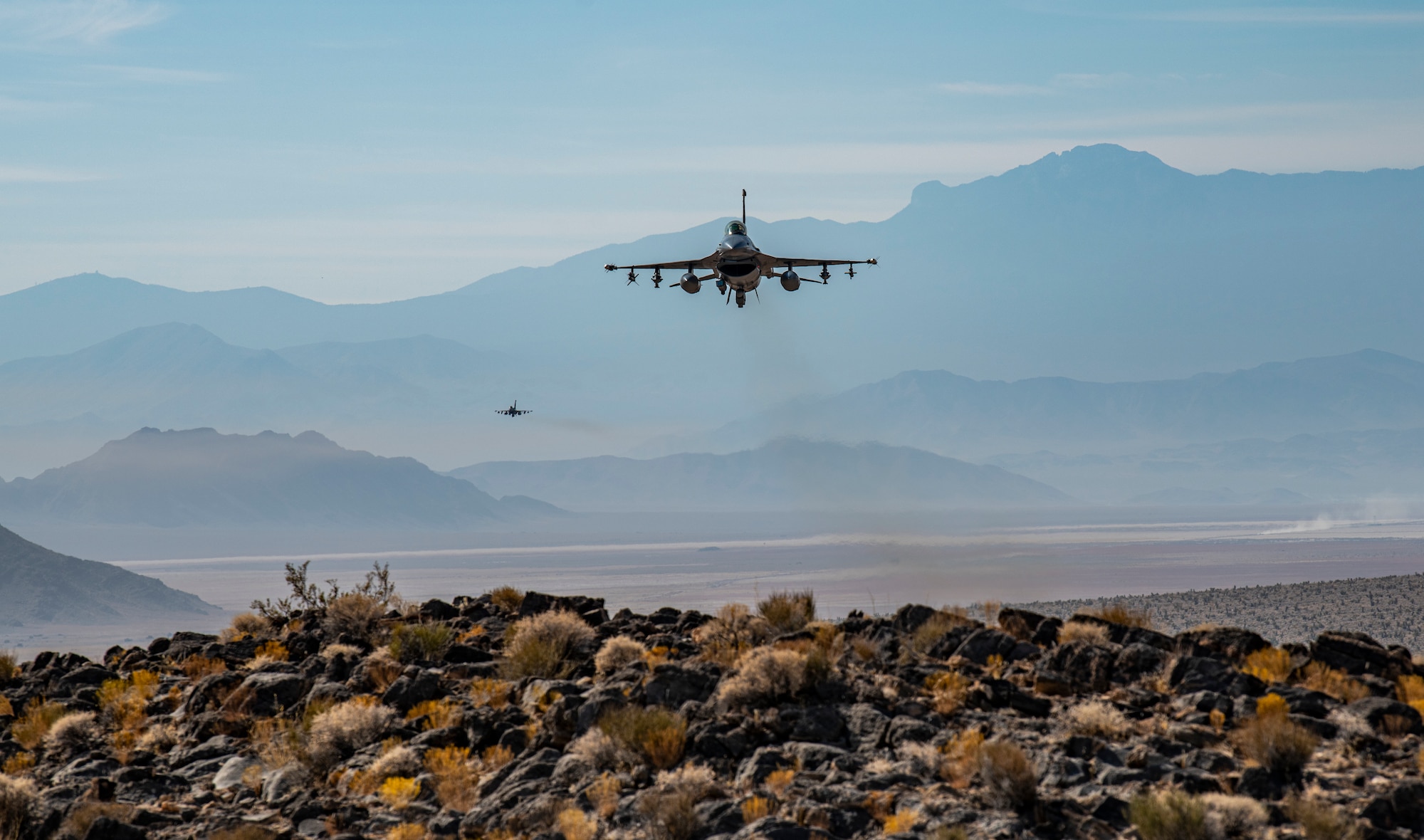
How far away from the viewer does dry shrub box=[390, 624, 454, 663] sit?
105 feet

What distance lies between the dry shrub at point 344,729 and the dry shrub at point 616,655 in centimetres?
478

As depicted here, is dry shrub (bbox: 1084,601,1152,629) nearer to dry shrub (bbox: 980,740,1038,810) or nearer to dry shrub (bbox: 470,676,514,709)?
dry shrub (bbox: 980,740,1038,810)

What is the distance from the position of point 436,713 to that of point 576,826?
701cm

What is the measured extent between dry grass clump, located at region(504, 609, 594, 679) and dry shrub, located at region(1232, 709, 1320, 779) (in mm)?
14686

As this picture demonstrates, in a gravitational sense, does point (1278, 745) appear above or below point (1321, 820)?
above

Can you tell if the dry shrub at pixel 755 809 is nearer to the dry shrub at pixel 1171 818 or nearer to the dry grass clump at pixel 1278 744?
the dry shrub at pixel 1171 818

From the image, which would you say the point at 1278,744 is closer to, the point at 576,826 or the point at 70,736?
the point at 576,826

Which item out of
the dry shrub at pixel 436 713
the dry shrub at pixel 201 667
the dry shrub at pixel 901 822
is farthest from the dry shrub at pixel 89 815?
the dry shrub at pixel 901 822

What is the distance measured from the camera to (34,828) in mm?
24047

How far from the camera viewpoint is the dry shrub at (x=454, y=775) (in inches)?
938

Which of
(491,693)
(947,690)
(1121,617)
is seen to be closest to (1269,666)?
(1121,617)

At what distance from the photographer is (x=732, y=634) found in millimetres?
29781

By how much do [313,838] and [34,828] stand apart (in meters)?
5.48

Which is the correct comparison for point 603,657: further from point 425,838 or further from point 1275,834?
point 1275,834
